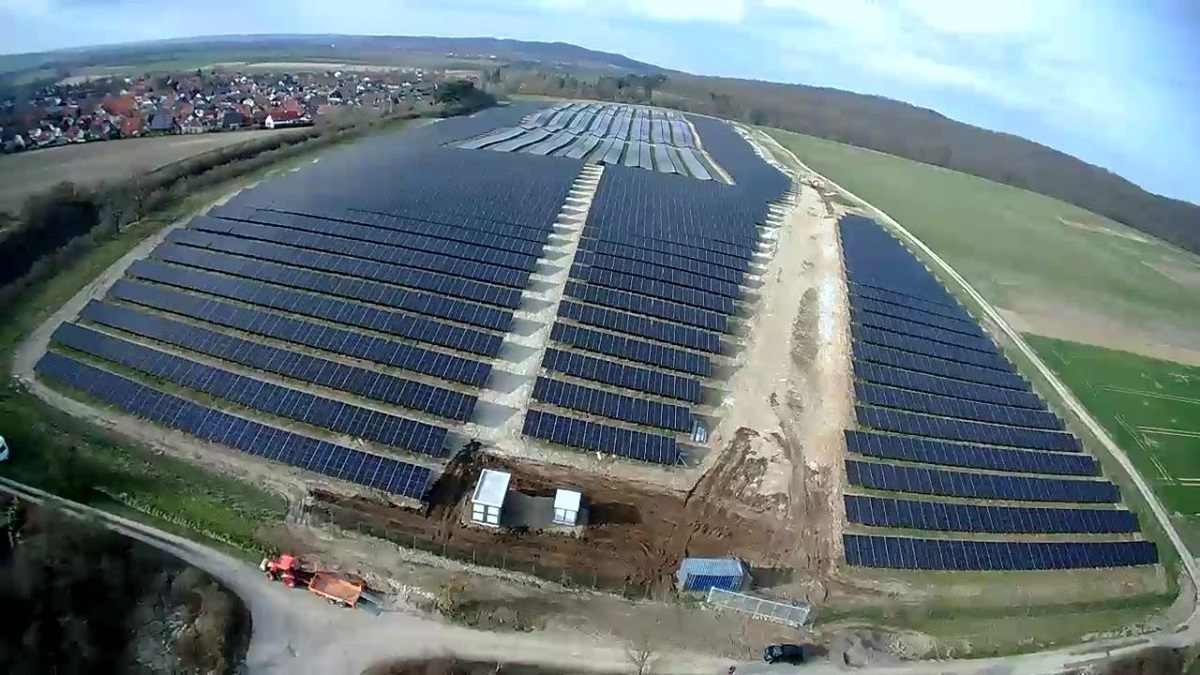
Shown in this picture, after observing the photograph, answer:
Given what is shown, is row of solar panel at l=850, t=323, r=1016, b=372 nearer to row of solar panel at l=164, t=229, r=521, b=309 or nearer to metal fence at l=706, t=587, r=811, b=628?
row of solar panel at l=164, t=229, r=521, b=309

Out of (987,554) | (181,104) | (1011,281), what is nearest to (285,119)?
(181,104)

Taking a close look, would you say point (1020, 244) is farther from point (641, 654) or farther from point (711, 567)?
point (641, 654)

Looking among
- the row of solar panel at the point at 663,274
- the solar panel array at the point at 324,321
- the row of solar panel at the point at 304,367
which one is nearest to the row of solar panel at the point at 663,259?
the row of solar panel at the point at 663,274

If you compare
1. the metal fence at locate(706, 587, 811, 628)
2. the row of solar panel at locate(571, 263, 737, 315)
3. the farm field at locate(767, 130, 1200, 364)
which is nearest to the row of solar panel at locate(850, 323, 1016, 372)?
the row of solar panel at locate(571, 263, 737, 315)

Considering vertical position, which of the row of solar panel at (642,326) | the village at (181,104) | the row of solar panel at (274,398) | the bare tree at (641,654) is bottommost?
the bare tree at (641,654)

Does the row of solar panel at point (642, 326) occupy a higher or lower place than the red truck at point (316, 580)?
higher

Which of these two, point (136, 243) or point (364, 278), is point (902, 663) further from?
point (136, 243)

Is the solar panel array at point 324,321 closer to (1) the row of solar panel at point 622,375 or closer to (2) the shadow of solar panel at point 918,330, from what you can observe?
(1) the row of solar panel at point 622,375
